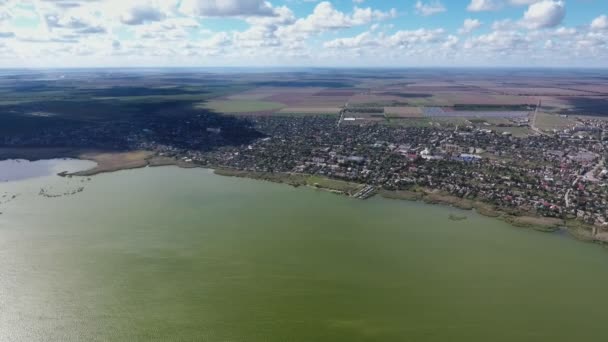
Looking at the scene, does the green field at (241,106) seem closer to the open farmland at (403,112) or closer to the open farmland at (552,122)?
the open farmland at (403,112)

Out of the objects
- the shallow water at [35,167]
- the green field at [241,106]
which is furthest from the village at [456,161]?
the green field at [241,106]

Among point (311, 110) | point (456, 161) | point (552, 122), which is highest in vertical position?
point (311, 110)

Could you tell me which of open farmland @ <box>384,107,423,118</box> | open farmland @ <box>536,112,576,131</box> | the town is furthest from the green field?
open farmland @ <box>536,112,576,131</box>

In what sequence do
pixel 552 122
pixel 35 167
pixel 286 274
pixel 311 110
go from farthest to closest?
1. pixel 311 110
2. pixel 552 122
3. pixel 35 167
4. pixel 286 274

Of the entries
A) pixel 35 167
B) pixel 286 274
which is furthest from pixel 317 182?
pixel 35 167

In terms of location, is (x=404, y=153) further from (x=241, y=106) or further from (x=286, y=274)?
(x=241, y=106)

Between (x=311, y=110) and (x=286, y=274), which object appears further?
(x=311, y=110)

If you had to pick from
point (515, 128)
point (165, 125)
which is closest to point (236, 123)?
point (165, 125)
